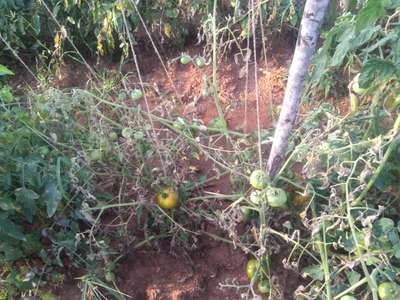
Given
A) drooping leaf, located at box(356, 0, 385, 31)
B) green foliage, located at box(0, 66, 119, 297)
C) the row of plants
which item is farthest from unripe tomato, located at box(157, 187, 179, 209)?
the row of plants

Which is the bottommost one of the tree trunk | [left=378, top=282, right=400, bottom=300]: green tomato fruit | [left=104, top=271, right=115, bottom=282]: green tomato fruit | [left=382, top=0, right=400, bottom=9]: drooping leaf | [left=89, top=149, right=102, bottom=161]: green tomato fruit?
[left=104, top=271, right=115, bottom=282]: green tomato fruit

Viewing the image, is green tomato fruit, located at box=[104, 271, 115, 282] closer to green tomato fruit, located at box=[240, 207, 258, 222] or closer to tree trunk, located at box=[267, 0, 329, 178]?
green tomato fruit, located at box=[240, 207, 258, 222]

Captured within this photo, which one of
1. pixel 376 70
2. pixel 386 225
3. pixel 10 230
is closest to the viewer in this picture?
pixel 376 70

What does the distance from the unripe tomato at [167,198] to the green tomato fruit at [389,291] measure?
28.5 inches

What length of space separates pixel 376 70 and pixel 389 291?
0.58 m

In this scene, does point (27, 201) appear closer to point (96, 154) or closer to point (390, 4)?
point (96, 154)

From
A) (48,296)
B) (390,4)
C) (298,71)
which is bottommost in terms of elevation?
(48,296)

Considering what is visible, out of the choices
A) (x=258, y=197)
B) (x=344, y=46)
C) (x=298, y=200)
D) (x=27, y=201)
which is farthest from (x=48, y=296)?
(x=344, y=46)

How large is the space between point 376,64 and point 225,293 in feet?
2.98

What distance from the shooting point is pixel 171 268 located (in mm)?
1722

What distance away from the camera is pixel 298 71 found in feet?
4.23

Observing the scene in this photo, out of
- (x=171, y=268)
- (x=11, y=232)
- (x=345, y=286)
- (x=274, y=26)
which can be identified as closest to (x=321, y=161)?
(x=345, y=286)

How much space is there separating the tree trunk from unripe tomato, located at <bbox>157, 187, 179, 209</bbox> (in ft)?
1.16

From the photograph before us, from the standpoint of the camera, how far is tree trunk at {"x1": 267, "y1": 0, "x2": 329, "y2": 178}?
1.19 metres
